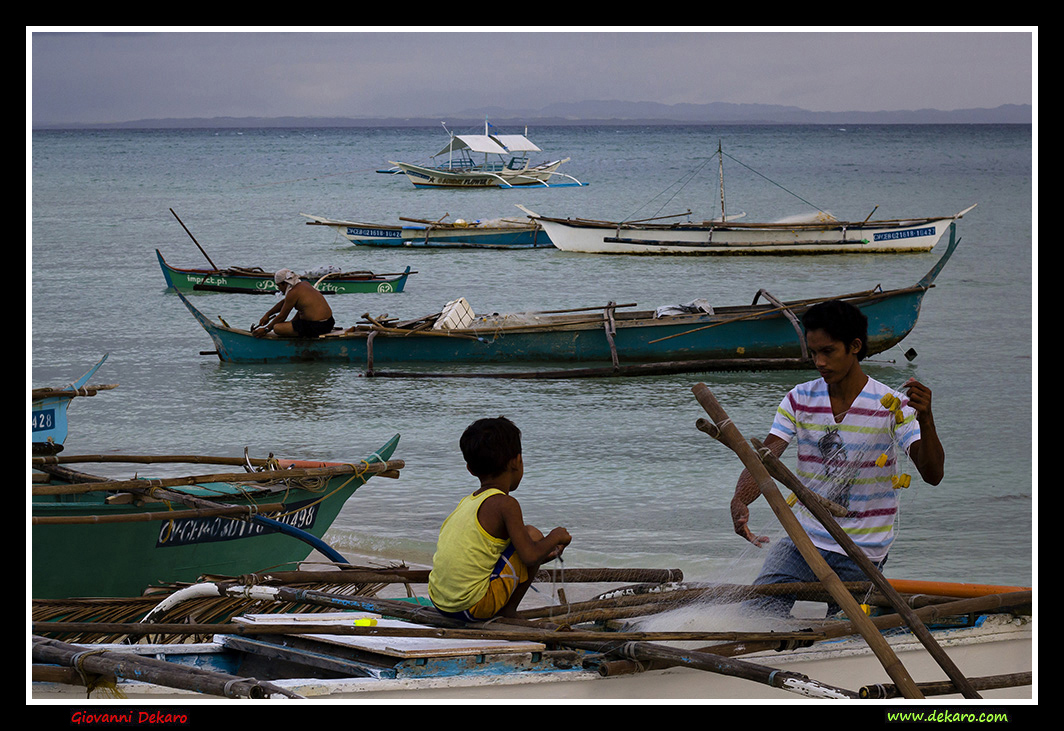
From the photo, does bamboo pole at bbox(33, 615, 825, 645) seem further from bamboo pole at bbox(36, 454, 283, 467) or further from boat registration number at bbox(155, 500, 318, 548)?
bamboo pole at bbox(36, 454, 283, 467)

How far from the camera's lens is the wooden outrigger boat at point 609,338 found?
10898mm

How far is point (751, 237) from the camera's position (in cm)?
2042

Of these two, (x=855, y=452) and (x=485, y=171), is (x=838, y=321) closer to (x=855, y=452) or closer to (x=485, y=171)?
(x=855, y=452)

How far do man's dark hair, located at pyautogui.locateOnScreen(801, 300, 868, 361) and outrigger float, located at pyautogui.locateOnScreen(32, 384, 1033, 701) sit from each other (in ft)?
1.34

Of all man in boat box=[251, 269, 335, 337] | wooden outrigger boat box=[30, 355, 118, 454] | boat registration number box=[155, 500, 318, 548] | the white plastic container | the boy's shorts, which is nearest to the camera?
the boy's shorts

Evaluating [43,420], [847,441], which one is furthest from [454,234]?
[847,441]

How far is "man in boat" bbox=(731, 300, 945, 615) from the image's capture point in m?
3.37

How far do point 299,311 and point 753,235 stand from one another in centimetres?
1131

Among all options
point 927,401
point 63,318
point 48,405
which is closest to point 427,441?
point 48,405

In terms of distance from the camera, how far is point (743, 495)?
357 centimetres

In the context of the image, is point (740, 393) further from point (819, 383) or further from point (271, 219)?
point (271, 219)

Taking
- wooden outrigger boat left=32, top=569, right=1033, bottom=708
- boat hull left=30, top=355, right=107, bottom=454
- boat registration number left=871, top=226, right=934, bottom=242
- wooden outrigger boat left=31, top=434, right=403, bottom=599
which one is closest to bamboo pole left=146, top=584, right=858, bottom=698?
wooden outrigger boat left=32, top=569, right=1033, bottom=708

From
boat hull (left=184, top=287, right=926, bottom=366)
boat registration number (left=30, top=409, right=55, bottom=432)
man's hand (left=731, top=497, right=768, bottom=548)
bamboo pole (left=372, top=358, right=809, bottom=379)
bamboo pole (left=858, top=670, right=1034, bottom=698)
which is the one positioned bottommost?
bamboo pole (left=858, top=670, right=1034, bottom=698)

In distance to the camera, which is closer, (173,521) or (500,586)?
(500,586)
